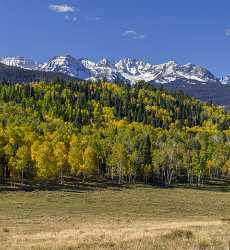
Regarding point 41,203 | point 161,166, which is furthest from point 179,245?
point 161,166

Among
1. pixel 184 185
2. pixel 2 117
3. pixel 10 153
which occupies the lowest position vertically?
pixel 184 185

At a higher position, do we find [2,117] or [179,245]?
[2,117]

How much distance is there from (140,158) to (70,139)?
2336 cm

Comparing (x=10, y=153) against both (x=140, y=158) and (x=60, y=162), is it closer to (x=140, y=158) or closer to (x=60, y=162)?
(x=60, y=162)

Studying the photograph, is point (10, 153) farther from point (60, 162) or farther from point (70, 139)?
point (70, 139)

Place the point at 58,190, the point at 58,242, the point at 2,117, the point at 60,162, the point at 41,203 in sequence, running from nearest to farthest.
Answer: the point at 58,242, the point at 41,203, the point at 58,190, the point at 60,162, the point at 2,117

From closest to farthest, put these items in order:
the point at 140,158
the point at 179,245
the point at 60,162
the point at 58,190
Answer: the point at 179,245, the point at 58,190, the point at 60,162, the point at 140,158

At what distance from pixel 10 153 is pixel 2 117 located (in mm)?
67516

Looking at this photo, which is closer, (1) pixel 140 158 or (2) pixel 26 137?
(2) pixel 26 137

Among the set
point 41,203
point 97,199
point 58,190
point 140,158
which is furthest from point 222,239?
point 140,158

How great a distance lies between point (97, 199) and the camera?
95.6 m

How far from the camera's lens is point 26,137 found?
130 meters

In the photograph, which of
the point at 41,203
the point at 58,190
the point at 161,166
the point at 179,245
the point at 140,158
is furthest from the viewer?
the point at 161,166

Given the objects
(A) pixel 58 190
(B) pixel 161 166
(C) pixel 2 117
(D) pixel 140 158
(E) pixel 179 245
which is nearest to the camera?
(E) pixel 179 245
